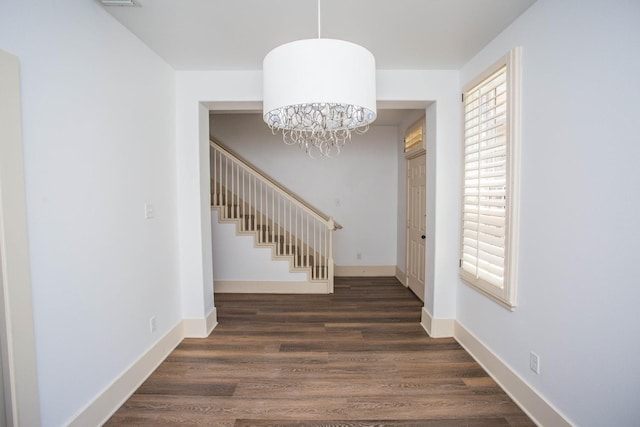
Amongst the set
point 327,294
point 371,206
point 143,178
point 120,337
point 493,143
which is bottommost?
point 327,294

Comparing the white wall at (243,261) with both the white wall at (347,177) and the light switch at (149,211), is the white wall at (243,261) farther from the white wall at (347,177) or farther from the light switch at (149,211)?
the light switch at (149,211)

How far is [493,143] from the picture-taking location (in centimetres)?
237

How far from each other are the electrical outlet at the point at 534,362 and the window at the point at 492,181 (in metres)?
0.32

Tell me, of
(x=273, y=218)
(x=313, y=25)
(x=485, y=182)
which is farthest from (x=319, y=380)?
(x=273, y=218)

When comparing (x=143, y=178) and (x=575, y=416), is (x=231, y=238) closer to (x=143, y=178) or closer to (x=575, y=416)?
(x=143, y=178)

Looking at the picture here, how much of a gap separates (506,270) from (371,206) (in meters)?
3.36

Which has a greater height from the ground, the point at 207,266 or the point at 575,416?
the point at 207,266

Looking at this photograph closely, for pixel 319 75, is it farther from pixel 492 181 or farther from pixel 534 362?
pixel 534 362

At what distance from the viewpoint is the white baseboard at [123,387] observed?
183 cm

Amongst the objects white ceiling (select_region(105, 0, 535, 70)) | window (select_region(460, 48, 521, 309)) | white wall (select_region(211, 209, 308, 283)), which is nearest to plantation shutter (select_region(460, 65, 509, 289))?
window (select_region(460, 48, 521, 309))

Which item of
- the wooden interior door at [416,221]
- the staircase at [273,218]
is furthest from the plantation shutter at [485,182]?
the staircase at [273,218]

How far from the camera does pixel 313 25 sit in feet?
7.23

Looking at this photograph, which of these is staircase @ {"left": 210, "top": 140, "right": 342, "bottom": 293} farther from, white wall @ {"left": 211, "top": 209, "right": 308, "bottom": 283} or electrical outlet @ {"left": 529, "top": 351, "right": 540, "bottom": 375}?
electrical outlet @ {"left": 529, "top": 351, "right": 540, "bottom": 375}

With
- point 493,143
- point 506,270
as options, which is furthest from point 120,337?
point 493,143
